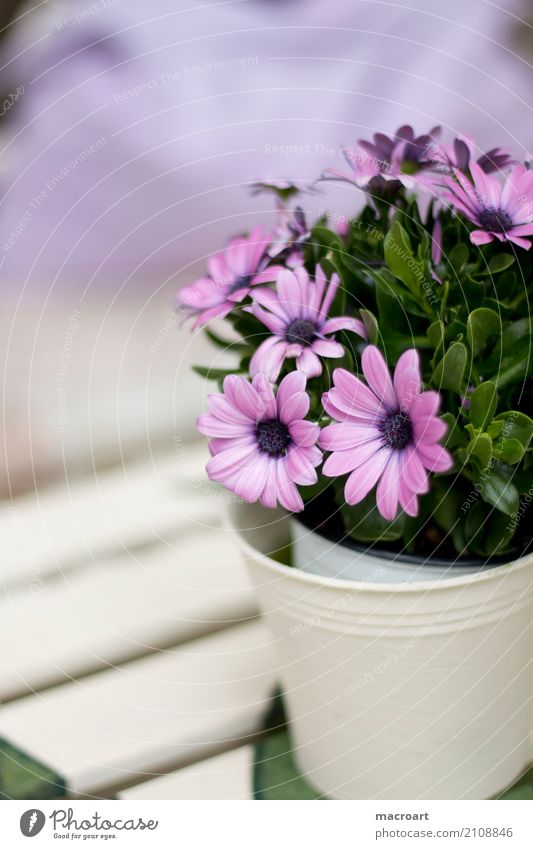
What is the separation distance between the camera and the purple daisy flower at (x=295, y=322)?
A: 0.28 meters

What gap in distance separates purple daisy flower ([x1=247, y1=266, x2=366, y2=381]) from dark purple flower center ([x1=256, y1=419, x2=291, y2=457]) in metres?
0.02

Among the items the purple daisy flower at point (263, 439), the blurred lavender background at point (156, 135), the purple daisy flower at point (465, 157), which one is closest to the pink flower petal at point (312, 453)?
the purple daisy flower at point (263, 439)

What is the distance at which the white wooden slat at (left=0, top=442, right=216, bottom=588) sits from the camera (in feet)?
1.53

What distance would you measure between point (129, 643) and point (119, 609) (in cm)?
3

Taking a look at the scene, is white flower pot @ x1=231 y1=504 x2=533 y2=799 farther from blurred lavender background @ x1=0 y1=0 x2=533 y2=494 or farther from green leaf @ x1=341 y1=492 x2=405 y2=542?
blurred lavender background @ x1=0 y1=0 x2=533 y2=494

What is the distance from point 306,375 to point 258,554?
0.09 m

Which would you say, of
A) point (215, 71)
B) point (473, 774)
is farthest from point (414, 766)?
point (215, 71)

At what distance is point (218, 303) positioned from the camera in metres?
0.31

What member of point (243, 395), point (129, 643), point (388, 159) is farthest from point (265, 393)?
point (129, 643)

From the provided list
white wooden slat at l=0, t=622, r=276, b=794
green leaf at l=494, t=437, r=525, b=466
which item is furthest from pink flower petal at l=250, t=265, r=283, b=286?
white wooden slat at l=0, t=622, r=276, b=794

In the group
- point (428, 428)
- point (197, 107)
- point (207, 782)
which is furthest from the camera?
point (197, 107)

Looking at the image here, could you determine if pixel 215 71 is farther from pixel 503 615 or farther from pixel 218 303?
pixel 503 615

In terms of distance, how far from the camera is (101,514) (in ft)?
1.63

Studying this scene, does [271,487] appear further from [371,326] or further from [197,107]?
[197,107]
